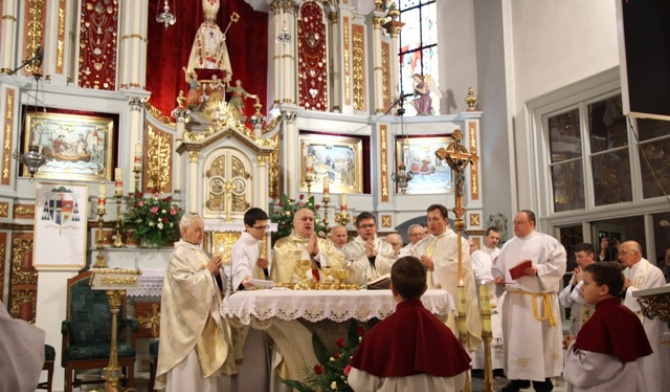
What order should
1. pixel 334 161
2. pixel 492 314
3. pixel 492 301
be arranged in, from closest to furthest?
pixel 492 314
pixel 492 301
pixel 334 161

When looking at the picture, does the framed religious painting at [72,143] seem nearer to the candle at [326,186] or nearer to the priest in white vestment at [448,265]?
→ the candle at [326,186]

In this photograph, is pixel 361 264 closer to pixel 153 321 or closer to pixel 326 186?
pixel 153 321

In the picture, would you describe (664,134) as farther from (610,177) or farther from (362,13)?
(362,13)

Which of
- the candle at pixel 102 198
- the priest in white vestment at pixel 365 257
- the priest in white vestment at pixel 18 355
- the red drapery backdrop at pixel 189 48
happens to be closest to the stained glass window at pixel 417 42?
the red drapery backdrop at pixel 189 48

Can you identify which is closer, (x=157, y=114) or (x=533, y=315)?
(x=533, y=315)

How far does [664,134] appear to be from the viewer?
356 inches

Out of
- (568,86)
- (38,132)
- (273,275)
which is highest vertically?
(568,86)

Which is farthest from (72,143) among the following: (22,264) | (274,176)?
(274,176)

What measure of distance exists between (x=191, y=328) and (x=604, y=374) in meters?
3.32

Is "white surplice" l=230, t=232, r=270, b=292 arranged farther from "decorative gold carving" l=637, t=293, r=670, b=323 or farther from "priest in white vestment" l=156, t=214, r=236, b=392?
"decorative gold carving" l=637, t=293, r=670, b=323

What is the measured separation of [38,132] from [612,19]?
8757mm

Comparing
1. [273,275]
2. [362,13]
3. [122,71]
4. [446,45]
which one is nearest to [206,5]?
[122,71]

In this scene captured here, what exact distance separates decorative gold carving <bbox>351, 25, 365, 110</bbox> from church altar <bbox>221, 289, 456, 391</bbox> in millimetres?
7953

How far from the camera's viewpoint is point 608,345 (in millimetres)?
3879
